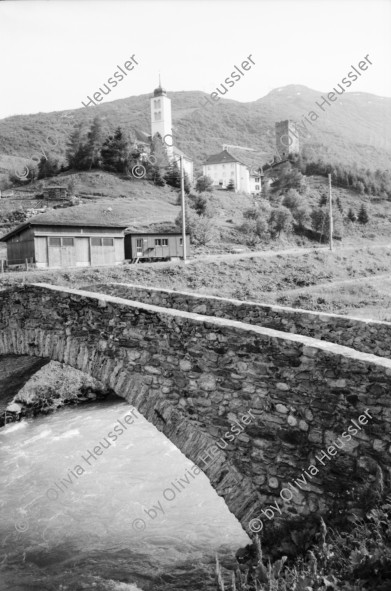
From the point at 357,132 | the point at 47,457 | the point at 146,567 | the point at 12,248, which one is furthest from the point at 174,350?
the point at 357,132

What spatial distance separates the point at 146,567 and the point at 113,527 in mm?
1538

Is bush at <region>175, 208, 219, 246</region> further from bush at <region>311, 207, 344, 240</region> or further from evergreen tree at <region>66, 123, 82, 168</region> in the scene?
evergreen tree at <region>66, 123, 82, 168</region>

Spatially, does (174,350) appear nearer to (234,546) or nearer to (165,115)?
(234,546)

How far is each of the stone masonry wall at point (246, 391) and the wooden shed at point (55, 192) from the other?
2054 inches

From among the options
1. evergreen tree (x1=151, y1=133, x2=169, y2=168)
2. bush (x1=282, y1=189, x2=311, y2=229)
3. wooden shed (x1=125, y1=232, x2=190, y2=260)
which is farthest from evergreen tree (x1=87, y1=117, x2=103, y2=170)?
wooden shed (x1=125, y1=232, x2=190, y2=260)

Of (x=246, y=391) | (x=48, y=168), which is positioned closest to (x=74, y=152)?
(x=48, y=168)

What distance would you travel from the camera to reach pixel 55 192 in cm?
5725

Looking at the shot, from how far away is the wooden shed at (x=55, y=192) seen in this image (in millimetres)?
56688

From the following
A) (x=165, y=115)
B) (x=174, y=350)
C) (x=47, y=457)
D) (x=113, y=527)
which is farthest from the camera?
(x=165, y=115)

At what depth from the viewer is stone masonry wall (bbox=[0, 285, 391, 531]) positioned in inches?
177

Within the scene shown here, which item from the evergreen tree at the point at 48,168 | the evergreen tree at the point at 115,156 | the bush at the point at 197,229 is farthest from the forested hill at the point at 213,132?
the bush at the point at 197,229

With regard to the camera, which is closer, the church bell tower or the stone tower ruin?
the church bell tower

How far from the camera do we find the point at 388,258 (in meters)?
40.5

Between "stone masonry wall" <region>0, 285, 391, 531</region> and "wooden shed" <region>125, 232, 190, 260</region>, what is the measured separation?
87.6 ft
